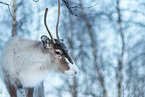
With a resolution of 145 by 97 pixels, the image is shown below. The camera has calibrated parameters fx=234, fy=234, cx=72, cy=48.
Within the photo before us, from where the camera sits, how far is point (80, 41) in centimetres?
1334

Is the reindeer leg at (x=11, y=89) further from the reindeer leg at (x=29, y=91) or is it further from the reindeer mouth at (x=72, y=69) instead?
the reindeer mouth at (x=72, y=69)

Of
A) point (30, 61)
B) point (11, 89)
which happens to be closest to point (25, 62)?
point (30, 61)

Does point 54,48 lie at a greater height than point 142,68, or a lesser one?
greater

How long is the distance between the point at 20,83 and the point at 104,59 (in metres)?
9.01

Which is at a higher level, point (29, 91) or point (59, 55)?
point (59, 55)

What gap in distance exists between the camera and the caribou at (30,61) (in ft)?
14.9

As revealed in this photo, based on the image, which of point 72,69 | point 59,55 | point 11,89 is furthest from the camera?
point 11,89

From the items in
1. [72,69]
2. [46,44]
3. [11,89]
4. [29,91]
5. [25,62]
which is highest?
[46,44]

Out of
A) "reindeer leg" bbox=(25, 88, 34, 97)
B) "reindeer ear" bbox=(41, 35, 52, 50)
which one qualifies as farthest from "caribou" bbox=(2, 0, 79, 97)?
"reindeer leg" bbox=(25, 88, 34, 97)

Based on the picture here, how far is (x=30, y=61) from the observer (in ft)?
15.3

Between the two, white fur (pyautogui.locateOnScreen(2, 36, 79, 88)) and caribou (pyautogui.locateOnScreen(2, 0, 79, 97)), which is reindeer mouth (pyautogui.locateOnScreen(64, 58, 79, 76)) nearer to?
caribou (pyautogui.locateOnScreen(2, 0, 79, 97))

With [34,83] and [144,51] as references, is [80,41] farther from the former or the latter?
[34,83]

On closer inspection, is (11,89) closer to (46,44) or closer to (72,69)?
(46,44)

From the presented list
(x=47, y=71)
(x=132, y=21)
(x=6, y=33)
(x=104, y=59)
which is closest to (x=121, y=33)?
(x=132, y=21)
